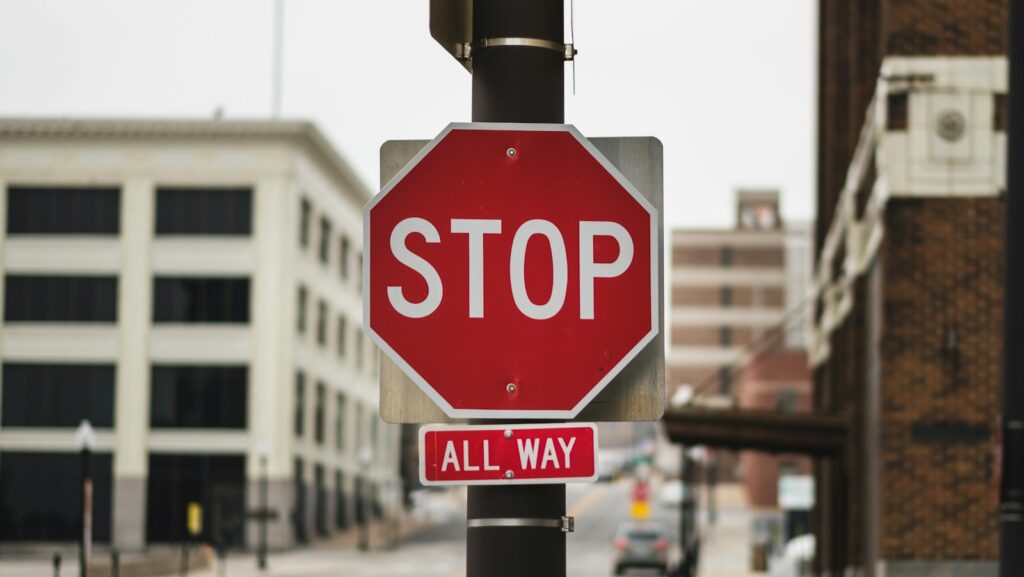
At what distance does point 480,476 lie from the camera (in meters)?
4.37

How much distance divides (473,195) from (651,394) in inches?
26.7

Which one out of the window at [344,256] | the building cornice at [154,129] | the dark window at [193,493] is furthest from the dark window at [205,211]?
the window at [344,256]

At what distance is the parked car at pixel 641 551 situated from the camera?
5669 centimetres

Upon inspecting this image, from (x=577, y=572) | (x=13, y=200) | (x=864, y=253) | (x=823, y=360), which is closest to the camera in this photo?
(x=864, y=253)

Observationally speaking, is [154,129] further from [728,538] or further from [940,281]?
[940,281]

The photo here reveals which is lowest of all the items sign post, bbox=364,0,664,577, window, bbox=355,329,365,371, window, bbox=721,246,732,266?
sign post, bbox=364,0,664,577

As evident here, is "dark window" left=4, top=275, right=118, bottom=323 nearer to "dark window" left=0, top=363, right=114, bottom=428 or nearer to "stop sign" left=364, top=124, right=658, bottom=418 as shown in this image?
"dark window" left=0, top=363, right=114, bottom=428

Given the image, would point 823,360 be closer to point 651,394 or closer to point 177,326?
point 651,394

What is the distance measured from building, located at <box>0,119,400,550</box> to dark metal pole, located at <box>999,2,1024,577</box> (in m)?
62.3

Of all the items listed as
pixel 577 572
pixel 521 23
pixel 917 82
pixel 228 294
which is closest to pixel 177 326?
pixel 228 294

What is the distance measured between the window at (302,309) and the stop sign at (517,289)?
70800 mm

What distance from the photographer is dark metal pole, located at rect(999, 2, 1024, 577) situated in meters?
8.51

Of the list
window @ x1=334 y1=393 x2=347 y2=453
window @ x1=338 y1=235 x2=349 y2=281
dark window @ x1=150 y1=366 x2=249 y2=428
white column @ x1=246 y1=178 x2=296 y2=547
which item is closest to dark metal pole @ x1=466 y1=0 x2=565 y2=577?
white column @ x1=246 y1=178 x2=296 y2=547

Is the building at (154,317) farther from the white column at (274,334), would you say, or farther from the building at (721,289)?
the building at (721,289)
